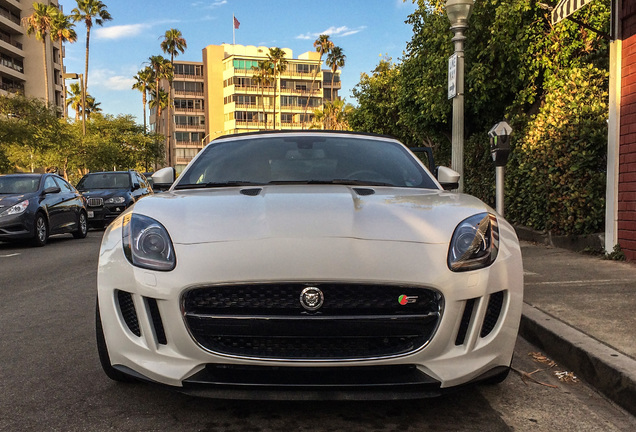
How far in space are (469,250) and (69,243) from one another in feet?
38.7

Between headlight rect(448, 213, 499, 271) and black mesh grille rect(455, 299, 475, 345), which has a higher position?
headlight rect(448, 213, 499, 271)

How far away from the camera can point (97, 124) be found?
48469 mm

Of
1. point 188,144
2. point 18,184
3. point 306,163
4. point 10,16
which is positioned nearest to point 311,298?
point 306,163

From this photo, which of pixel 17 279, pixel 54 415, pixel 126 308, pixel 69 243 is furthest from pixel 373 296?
pixel 69 243

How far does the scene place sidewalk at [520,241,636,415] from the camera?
337 cm

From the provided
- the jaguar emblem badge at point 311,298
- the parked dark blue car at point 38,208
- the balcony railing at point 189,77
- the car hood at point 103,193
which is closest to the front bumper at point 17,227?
the parked dark blue car at point 38,208

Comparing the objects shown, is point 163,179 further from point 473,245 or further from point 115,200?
point 115,200

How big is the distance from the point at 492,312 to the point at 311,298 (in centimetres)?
86

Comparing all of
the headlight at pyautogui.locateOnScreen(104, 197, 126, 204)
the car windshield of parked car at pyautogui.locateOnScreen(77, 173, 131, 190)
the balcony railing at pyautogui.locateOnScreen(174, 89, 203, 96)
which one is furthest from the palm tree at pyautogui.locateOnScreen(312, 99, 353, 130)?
the balcony railing at pyautogui.locateOnScreen(174, 89, 203, 96)

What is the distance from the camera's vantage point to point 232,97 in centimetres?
9456

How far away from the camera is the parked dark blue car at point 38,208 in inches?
460

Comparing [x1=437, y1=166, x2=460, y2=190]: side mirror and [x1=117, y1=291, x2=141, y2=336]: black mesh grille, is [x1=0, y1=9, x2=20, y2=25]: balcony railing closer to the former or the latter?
[x1=437, y1=166, x2=460, y2=190]: side mirror

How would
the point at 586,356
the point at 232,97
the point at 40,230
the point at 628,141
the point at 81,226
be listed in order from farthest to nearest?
the point at 232,97 → the point at 81,226 → the point at 40,230 → the point at 628,141 → the point at 586,356

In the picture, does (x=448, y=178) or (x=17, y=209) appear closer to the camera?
(x=448, y=178)
